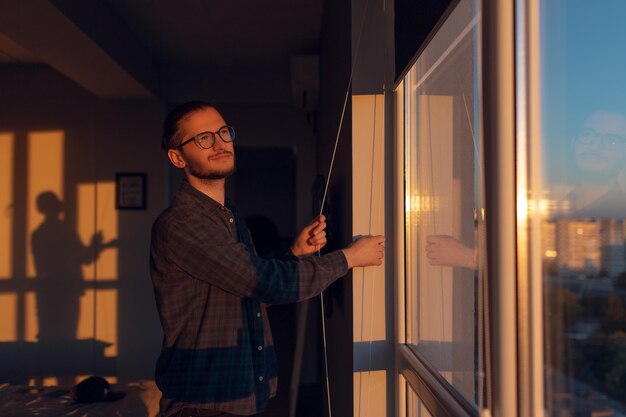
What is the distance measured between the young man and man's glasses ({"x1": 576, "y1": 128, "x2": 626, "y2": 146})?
0.82 metres

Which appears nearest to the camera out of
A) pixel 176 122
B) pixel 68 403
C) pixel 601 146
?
pixel 601 146

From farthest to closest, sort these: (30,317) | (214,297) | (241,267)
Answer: (30,317) < (214,297) < (241,267)

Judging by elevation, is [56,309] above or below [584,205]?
below

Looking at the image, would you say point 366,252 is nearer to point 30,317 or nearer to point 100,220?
point 100,220

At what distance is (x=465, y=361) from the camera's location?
3.37 ft

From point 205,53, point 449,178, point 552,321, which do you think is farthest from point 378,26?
point 205,53

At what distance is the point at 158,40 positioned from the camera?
13.7 ft

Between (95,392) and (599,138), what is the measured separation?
323 centimetres

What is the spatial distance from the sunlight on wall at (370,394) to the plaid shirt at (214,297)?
263 mm

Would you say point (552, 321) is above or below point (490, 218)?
below

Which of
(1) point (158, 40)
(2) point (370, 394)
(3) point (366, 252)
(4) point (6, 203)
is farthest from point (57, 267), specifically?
(3) point (366, 252)

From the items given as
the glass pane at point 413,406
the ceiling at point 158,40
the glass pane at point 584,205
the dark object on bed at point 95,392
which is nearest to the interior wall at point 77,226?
the ceiling at point 158,40

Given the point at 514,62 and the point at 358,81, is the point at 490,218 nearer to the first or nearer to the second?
the point at 514,62

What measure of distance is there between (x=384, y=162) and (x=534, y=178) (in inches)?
36.1
